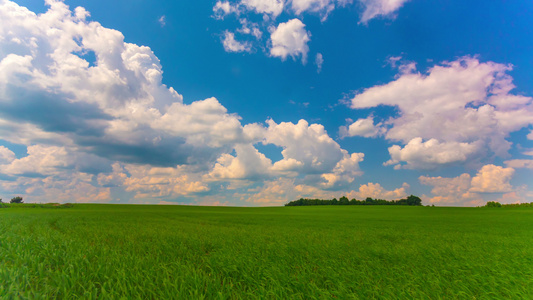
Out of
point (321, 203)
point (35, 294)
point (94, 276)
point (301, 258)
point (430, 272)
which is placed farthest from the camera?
point (321, 203)

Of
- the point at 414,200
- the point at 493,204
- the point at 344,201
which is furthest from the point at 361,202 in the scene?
the point at 493,204

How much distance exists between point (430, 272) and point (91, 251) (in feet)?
28.5

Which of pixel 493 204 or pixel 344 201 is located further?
pixel 344 201

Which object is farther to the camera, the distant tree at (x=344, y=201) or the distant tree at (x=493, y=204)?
the distant tree at (x=344, y=201)

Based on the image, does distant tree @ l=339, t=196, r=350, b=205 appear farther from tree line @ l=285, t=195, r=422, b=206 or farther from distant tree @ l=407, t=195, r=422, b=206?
distant tree @ l=407, t=195, r=422, b=206

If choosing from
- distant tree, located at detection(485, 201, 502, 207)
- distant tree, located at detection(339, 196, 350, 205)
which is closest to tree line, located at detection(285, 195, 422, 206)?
distant tree, located at detection(339, 196, 350, 205)

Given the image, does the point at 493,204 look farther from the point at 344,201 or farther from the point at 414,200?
the point at 344,201

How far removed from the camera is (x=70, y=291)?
4.04 m

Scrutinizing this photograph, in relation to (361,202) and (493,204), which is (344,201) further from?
(493,204)

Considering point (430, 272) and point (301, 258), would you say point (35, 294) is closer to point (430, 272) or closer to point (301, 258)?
point (301, 258)

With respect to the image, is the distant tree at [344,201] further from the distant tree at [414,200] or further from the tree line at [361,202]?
the distant tree at [414,200]

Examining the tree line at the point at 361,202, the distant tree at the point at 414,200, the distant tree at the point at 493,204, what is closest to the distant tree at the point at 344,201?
the tree line at the point at 361,202

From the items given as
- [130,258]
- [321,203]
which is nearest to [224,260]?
[130,258]

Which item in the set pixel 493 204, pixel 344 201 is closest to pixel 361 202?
pixel 344 201
